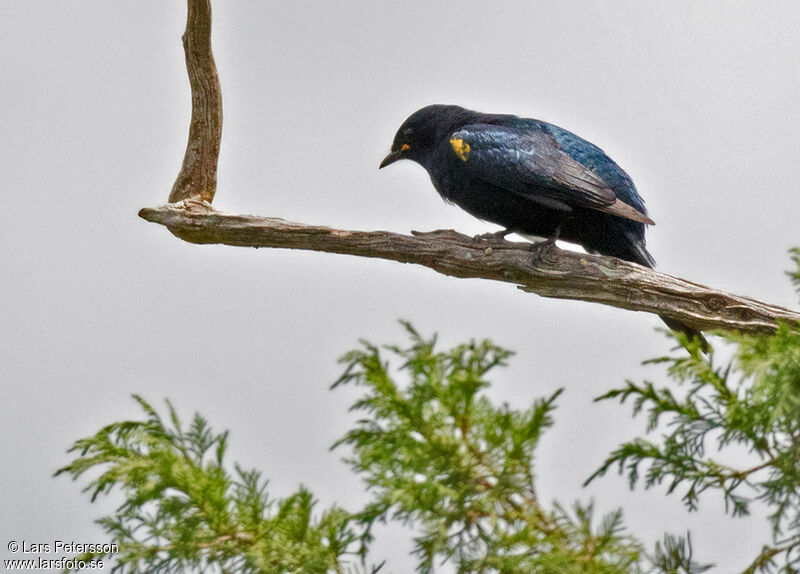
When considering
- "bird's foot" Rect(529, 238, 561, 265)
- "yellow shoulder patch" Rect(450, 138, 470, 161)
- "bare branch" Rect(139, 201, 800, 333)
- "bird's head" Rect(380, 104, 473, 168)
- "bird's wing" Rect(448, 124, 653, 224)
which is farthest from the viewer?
"bird's head" Rect(380, 104, 473, 168)

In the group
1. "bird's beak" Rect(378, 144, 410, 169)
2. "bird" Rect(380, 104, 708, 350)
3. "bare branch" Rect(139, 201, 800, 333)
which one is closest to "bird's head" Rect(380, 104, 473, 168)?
"bird's beak" Rect(378, 144, 410, 169)

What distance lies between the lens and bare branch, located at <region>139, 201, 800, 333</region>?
18.8 ft

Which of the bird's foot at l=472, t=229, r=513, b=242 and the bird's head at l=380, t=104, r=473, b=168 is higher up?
the bird's head at l=380, t=104, r=473, b=168

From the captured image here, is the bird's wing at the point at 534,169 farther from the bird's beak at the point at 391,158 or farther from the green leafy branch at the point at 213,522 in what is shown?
the green leafy branch at the point at 213,522

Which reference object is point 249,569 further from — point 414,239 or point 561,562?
point 414,239

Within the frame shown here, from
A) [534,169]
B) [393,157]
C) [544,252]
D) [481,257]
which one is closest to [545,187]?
[534,169]

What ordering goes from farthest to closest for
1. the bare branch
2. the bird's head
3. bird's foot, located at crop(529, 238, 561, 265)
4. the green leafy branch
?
the bird's head → bird's foot, located at crop(529, 238, 561, 265) → the bare branch → the green leafy branch

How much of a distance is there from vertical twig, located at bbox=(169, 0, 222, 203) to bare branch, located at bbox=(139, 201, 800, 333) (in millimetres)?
199

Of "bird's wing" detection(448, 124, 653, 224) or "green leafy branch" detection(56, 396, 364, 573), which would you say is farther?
"bird's wing" detection(448, 124, 653, 224)

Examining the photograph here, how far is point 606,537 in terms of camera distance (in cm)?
311

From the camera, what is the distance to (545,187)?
249 inches

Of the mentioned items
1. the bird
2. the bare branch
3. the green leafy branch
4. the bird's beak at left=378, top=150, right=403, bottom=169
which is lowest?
the green leafy branch

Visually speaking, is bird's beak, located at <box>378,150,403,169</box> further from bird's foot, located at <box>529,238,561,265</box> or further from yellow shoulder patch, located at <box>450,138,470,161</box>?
bird's foot, located at <box>529,238,561,265</box>

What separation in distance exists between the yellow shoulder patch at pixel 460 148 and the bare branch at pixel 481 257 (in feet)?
2.58
